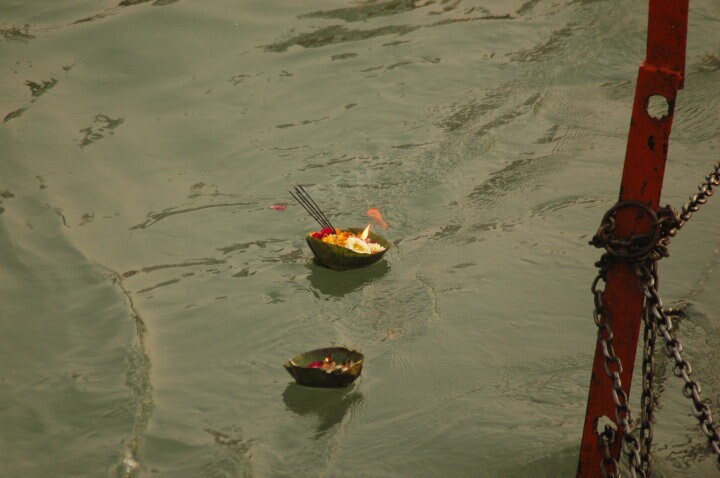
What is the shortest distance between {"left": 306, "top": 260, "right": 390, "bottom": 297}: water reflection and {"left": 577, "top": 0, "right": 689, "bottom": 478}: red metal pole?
2.55m

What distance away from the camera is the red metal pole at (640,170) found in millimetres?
2863

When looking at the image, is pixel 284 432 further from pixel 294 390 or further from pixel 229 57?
pixel 229 57

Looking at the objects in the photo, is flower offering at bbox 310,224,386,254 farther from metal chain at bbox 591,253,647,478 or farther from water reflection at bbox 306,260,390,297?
metal chain at bbox 591,253,647,478

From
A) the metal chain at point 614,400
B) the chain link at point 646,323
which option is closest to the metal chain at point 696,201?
the chain link at point 646,323

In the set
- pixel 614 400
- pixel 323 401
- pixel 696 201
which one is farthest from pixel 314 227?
pixel 614 400

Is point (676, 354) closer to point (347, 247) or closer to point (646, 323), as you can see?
point (646, 323)

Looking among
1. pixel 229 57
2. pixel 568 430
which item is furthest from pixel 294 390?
pixel 229 57

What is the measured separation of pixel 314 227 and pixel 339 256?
31.2 inches

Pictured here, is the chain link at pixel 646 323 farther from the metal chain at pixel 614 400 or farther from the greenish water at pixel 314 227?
the greenish water at pixel 314 227

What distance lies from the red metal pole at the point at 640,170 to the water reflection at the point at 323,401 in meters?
1.57

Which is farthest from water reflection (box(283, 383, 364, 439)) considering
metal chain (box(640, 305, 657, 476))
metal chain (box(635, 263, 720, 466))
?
metal chain (box(635, 263, 720, 466))

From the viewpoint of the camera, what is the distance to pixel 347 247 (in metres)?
5.40

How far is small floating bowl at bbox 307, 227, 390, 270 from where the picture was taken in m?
5.39

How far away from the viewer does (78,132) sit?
731 cm
